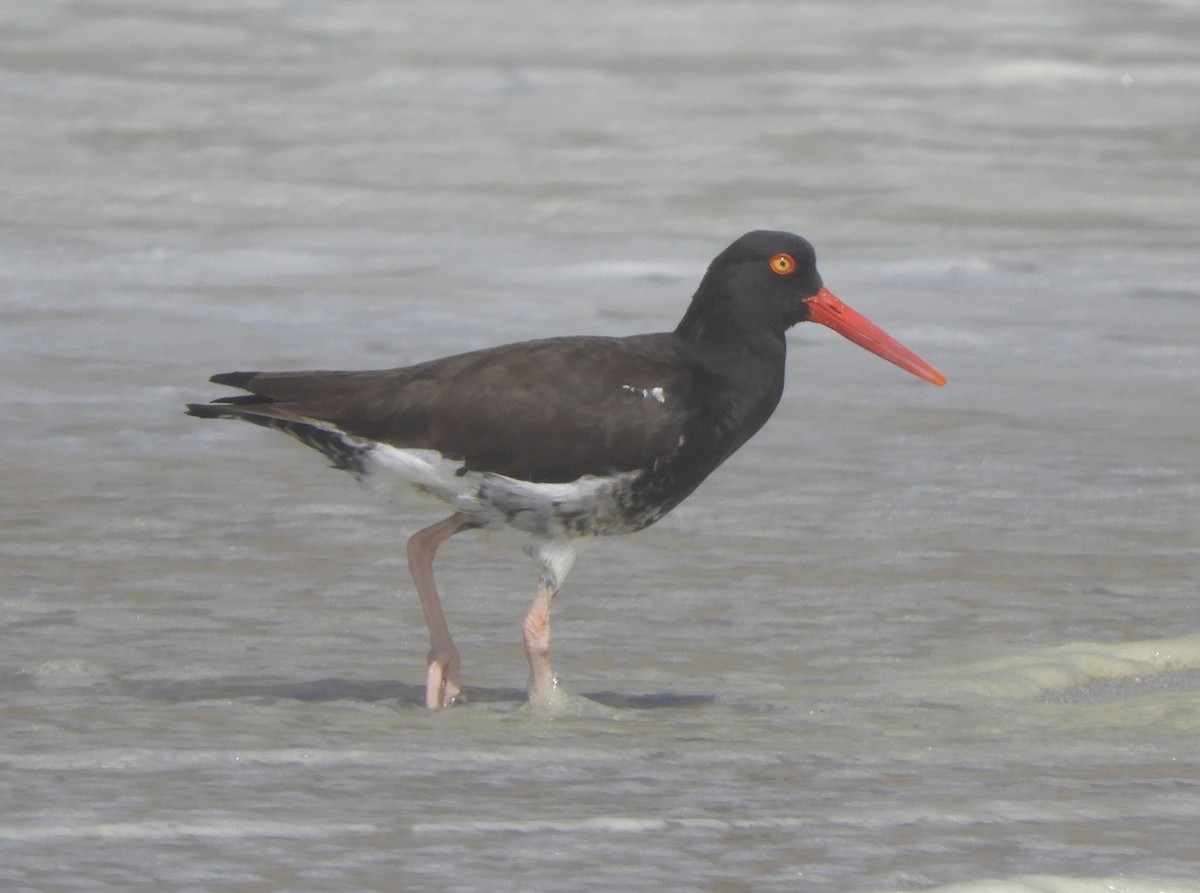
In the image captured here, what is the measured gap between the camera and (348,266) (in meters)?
9.79

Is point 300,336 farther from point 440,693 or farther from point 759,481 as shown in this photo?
point 440,693

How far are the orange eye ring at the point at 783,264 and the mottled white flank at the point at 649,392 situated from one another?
484mm

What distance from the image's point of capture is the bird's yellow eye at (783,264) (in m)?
4.93

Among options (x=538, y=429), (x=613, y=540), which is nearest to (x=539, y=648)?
(x=538, y=429)

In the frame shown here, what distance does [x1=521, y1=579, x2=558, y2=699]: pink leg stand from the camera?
448 cm

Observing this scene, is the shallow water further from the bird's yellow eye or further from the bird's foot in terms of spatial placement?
the bird's yellow eye

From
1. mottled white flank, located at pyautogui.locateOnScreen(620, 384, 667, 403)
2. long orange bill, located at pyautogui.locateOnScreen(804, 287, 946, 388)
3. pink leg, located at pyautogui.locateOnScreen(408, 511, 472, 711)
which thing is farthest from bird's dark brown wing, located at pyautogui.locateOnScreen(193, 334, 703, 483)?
long orange bill, located at pyautogui.locateOnScreen(804, 287, 946, 388)

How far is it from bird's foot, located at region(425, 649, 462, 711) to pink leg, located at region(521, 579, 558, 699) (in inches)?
6.0

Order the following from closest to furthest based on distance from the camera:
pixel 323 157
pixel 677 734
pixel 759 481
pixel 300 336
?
pixel 677 734 → pixel 759 481 → pixel 300 336 → pixel 323 157

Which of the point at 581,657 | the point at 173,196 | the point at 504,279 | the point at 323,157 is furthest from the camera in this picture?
the point at 323,157

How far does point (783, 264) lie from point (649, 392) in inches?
20.7

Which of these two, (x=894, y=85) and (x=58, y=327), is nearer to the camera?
(x=58, y=327)

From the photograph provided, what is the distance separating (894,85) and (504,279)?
5603mm

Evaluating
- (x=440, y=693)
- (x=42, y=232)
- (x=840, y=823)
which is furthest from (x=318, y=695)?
(x=42, y=232)
